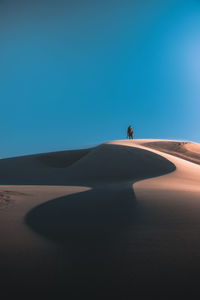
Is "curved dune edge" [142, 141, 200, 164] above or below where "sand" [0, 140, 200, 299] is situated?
above

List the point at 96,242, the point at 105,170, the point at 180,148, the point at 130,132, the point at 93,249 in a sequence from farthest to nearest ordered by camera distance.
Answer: the point at 130,132 < the point at 180,148 < the point at 105,170 < the point at 96,242 < the point at 93,249

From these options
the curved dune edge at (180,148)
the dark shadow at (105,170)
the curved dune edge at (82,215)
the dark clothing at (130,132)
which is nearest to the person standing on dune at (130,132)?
the dark clothing at (130,132)

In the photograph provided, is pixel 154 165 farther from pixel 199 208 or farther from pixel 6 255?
pixel 6 255

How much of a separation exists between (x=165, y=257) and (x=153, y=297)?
57cm

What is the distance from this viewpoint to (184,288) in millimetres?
1690

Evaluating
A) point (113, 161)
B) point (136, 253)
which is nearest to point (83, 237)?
point (136, 253)

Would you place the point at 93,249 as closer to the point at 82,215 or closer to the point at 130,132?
the point at 82,215

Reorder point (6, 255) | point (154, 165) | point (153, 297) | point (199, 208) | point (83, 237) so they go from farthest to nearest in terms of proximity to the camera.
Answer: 1. point (154, 165)
2. point (199, 208)
3. point (83, 237)
4. point (6, 255)
5. point (153, 297)

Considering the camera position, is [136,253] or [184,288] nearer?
[184,288]

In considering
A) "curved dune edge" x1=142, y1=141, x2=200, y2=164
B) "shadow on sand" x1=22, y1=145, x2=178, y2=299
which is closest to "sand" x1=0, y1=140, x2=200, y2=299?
"shadow on sand" x1=22, y1=145, x2=178, y2=299

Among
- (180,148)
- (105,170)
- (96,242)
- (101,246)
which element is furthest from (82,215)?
(180,148)

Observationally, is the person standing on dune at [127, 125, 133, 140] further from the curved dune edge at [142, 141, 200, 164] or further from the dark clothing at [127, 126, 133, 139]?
the curved dune edge at [142, 141, 200, 164]

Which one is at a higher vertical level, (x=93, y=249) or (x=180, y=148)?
(x=180, y=148)

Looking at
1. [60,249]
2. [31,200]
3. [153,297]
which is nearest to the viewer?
[153,297]
